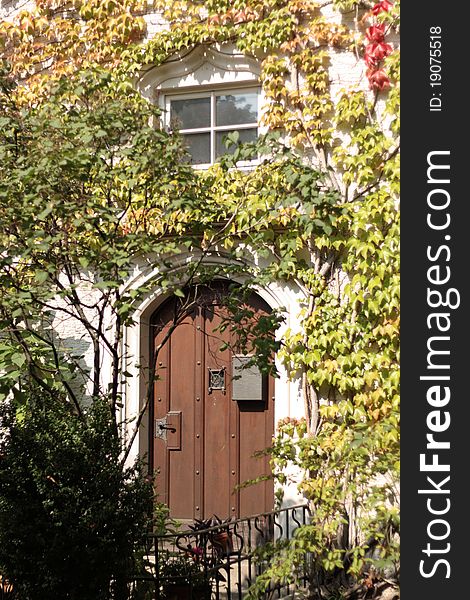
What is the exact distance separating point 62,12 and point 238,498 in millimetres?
4827

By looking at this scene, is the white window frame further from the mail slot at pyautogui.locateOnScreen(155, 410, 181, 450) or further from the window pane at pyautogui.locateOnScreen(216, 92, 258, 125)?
the mail slot at pyautogui.locateOnScreen(155, 410, 181, 450)

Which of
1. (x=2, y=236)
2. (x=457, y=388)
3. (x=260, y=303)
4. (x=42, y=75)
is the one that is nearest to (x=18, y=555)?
(x=2, y=236)

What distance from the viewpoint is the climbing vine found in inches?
258

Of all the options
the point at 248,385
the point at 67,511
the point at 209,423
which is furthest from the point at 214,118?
the point at 67,511

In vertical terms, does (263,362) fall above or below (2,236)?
below

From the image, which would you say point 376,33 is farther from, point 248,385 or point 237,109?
point 248,385

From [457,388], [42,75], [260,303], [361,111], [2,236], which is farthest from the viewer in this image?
[42,75]

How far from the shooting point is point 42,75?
8.28 m

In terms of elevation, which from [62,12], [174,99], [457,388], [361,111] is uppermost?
[62,12]

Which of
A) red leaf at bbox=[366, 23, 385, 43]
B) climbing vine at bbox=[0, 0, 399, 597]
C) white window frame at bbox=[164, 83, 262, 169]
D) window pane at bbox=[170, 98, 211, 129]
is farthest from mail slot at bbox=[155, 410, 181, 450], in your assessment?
red leaf at bbox=[366, 23, 385, 43]

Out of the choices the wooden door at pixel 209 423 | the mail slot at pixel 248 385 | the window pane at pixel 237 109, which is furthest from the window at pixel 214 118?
the mail slot at pixel 248 385

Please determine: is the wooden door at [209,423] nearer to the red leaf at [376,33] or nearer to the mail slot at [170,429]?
the mail slot at [170,429]

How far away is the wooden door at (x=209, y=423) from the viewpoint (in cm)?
757

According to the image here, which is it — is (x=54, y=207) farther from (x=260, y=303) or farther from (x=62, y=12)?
(x=62, y=12)
